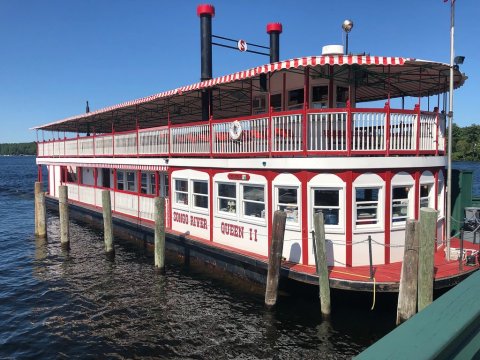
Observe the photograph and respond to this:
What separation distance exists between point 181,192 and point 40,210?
9.27 metres

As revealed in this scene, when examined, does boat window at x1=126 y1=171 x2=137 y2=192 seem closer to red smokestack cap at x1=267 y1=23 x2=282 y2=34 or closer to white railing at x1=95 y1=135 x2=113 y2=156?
white railing at x1=95 y1=135 x2=113 y2=156

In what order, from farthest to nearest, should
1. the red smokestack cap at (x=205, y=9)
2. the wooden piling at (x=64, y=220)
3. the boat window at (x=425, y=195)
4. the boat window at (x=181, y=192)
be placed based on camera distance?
the red smokestack cap at (x=205, y=9) → the wooden piling at (x=64, y=220) → the boat window at (x=181, y=192) → the boat window at (x=425, y=195)

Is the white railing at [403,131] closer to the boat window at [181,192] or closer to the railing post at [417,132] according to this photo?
the railing post at [417,132]

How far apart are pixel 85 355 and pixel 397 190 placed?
949 centimetres

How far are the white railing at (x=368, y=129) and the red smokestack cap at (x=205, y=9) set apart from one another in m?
11.1

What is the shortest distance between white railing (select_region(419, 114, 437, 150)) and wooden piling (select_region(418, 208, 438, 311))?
13.8ft

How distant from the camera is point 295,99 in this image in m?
15.2

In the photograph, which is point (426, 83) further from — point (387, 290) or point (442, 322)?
point (442, 322)

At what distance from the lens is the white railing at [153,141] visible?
663 inches

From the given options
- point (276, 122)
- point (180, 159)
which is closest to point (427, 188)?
point (276, 122)

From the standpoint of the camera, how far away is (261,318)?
33.5 ft

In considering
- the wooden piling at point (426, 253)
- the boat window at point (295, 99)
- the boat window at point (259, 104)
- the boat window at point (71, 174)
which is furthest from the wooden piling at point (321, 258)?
the boat window at point (71, 174)

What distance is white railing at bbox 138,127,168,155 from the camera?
16828mm

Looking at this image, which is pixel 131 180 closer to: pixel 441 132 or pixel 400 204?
pixel 400 204
